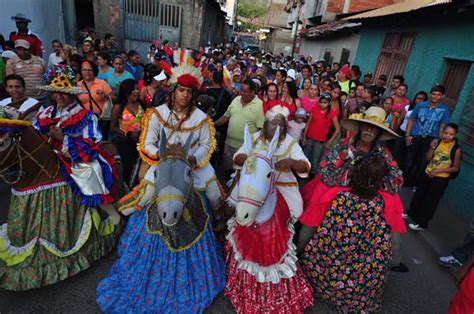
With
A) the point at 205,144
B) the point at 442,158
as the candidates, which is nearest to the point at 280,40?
the point at 442,158

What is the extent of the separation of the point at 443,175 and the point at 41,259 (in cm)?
564

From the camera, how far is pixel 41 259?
2.92 meters

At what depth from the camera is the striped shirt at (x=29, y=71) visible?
521 centimetres

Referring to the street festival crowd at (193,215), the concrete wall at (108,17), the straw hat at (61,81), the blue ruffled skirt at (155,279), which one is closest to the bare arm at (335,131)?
the street festival crowd at (193,215)

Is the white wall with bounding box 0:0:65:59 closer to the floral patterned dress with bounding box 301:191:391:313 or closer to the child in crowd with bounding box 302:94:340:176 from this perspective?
the child in crowd with bounding box 302:94:340:176

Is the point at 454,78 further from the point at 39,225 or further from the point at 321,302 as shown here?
the point at 39,225

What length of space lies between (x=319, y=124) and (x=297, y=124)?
541mm

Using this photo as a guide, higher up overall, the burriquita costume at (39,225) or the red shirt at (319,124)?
the red shirt at (319,124)

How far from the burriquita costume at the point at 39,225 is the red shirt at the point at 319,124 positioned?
450 centimetres

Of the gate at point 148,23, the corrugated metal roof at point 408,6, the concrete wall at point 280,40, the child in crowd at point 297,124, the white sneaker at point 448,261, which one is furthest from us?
the concrete wall at point 280,40

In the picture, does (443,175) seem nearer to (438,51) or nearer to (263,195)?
(263,195)

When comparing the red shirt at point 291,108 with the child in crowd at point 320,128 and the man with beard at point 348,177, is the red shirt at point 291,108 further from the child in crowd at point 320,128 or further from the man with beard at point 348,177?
the man with beard at point 348,177

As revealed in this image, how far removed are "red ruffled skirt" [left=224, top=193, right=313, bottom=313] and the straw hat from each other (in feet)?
7.30

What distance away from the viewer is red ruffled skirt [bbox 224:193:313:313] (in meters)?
2.83
